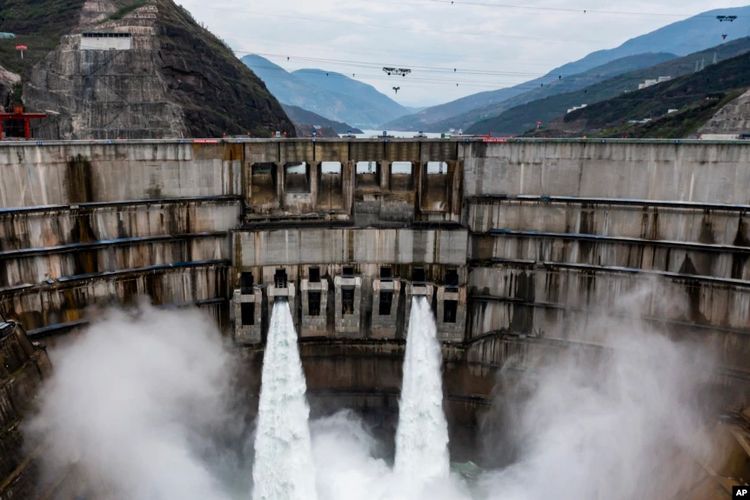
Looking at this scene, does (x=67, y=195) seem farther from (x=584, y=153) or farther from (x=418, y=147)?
(x=584, y=153)

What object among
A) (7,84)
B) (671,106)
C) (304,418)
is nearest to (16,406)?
(304,418)

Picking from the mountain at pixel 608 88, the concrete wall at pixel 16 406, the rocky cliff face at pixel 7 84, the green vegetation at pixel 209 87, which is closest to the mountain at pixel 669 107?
the green vegetation at pixel 209 87

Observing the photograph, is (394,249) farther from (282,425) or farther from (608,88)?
(608,88)

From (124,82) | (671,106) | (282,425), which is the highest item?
(671,106)

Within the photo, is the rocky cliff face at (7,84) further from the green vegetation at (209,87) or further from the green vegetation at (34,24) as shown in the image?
the green vegetation at (209,87)

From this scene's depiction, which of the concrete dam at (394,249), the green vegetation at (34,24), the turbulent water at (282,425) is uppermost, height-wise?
the green vegetation at (34,24)

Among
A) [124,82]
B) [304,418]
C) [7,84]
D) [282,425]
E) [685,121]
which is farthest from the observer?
[685,121]

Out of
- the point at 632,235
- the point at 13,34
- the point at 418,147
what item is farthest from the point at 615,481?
the point at 13,34
